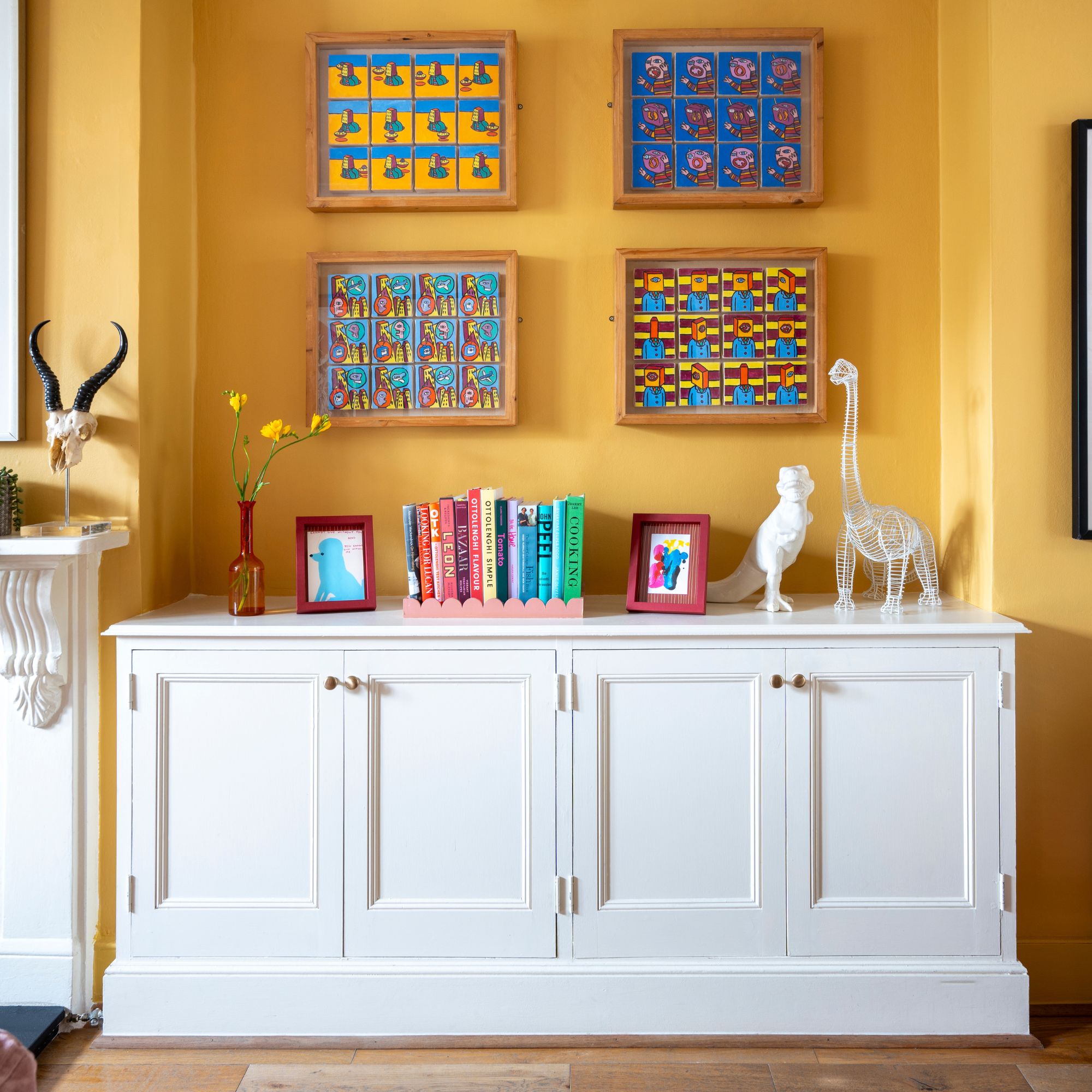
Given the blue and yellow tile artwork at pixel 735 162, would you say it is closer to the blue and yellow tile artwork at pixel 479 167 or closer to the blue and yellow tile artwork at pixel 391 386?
the blue and yellow tile artwork at pixel 479 167

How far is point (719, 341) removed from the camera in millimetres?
2186

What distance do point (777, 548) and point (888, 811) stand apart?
0.60 metres

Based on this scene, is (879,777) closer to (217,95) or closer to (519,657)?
(519,657)

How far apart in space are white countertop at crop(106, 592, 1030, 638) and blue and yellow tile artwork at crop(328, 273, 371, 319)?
78cm

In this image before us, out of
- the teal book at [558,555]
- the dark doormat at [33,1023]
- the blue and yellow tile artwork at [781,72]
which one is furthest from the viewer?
the blue and yellow tile artwork at [781,72]

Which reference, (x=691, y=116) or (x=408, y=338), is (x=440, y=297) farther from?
(x=691, y=116)

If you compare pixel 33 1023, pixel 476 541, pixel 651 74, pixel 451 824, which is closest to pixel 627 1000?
pixel 451 824

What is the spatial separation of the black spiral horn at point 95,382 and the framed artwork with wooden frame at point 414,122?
2.05 ft

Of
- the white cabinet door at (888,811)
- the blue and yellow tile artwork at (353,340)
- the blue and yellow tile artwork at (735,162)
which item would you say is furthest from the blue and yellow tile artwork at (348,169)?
the white cabinet door at (888,811)

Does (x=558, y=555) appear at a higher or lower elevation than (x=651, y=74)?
lower

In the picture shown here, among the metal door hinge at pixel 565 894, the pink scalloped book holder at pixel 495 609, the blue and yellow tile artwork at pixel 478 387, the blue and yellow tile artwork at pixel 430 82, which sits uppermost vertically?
the blue and yellow tile artwork at pixel 430 82

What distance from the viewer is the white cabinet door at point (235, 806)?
181 cm

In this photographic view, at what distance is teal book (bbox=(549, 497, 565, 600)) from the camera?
187 centimetres

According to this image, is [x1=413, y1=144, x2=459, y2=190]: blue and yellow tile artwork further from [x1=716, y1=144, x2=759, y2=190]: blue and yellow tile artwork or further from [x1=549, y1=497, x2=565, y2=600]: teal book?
[x1=549, y1=497, x2=565, y2=600]: teal book
